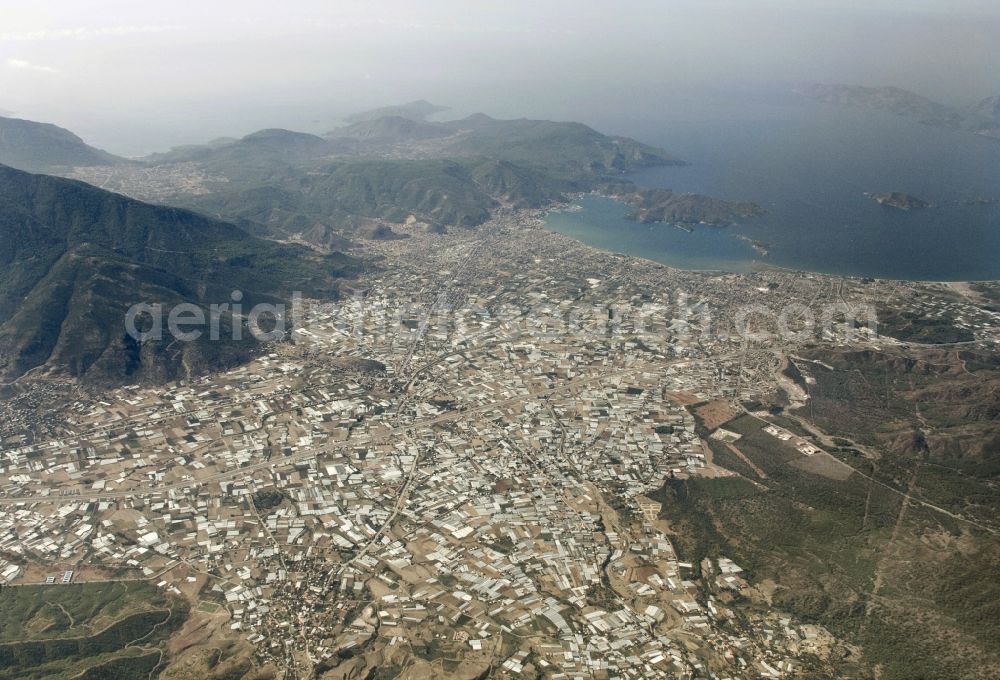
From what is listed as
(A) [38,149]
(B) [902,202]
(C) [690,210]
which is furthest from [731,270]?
(A) [38,149]

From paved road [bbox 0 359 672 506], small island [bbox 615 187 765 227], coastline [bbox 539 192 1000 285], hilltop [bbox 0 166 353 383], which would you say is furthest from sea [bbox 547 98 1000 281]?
hilltop [bbox 0 166 353 383]

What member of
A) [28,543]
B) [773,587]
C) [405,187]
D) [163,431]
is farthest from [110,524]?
[405,187]

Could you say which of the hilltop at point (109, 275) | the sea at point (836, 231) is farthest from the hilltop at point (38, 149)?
the sea at point (836, 231)

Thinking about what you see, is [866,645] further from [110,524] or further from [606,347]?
[110,524]

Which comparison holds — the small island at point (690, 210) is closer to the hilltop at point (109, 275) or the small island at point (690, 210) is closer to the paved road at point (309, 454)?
the hilltop at point (109, 275)

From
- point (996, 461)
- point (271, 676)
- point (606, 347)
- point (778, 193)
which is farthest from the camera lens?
point (778, 193)

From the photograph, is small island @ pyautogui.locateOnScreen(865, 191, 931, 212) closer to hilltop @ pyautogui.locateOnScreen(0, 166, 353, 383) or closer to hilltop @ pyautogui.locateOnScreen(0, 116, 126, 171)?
hilltop @ pyautogui.locateOnScreen(0, 166, 353, 383)
